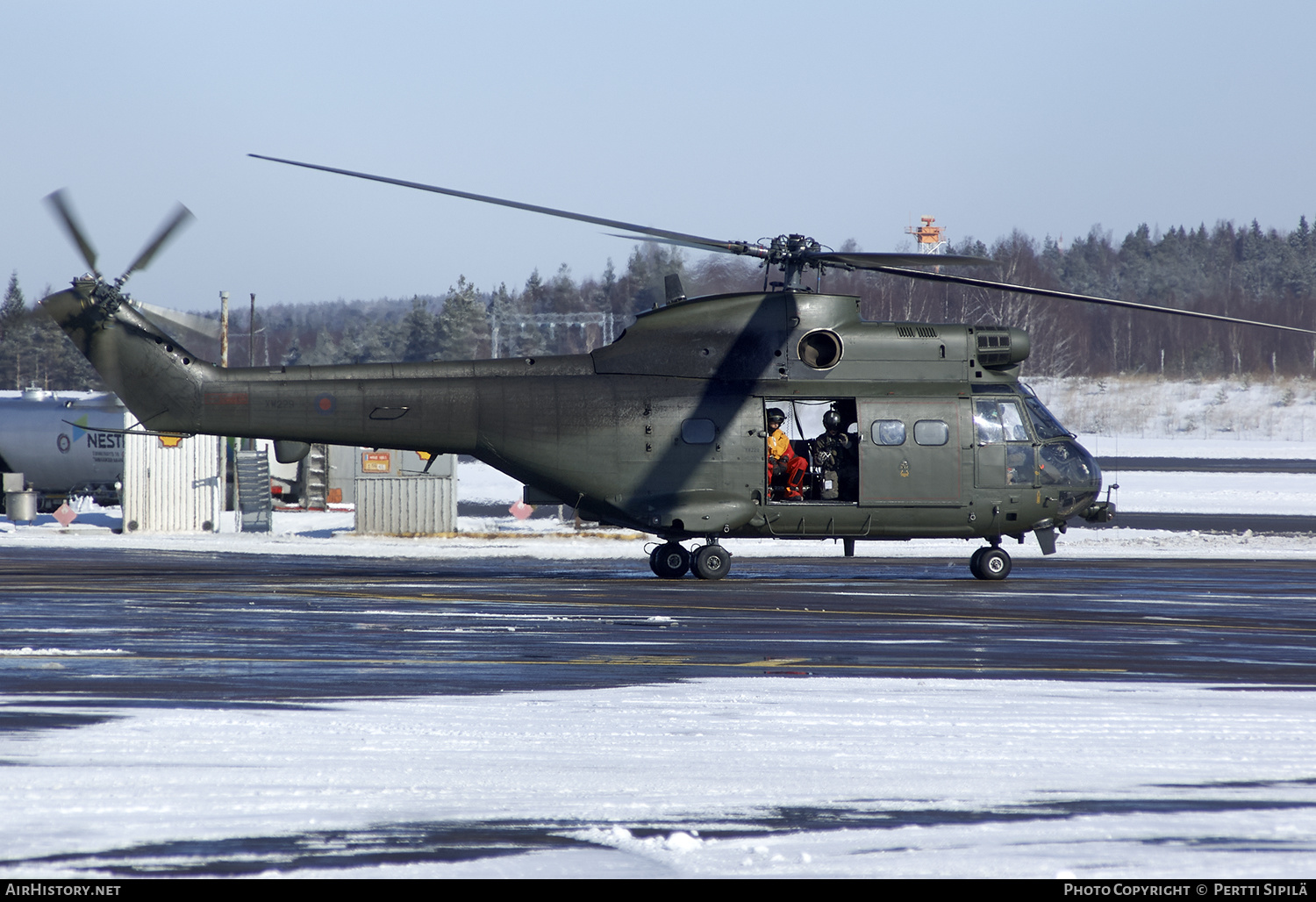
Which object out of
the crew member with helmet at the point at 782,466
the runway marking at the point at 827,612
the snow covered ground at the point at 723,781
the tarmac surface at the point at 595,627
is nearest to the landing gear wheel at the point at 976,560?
the tarmac surface at the point at 595,627

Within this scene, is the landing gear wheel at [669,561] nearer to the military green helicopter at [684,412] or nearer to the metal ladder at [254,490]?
the military green helicopter at [684,412]

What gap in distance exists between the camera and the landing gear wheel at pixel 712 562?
18203 millimetres

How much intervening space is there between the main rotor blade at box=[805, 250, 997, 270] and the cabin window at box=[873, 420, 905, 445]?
8.08 feet

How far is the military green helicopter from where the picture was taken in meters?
17.8

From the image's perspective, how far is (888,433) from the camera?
18062 millimetres

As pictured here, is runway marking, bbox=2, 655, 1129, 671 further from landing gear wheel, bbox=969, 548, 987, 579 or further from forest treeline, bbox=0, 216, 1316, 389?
forest treeline, bbox=0, 216, 1316, 389

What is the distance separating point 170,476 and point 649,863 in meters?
27.9

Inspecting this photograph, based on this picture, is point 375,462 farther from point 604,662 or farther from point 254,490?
point 604,662

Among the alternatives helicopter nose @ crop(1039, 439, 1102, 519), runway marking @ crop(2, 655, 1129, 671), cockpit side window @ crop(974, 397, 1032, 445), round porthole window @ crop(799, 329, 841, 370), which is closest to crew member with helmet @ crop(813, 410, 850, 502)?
round porthole window @ crop(799, 329, 841, 370)

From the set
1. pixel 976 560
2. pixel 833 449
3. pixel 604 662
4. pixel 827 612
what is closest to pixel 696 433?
pixel 833 449

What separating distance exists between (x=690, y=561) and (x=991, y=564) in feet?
15.7

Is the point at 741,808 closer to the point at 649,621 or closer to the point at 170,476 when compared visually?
the point at 649,621
